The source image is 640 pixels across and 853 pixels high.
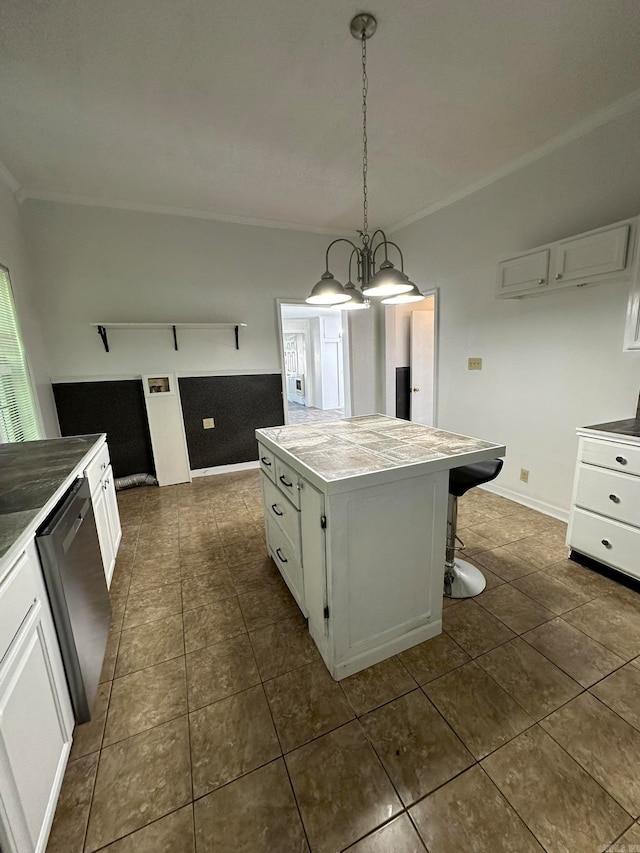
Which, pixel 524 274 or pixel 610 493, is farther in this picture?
pixel 524 274

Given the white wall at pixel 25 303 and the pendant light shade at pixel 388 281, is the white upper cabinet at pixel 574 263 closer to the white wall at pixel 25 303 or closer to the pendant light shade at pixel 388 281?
the pendant light shade at pixel 388 281

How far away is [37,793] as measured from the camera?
0.93 metres

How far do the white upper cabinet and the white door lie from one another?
199cm

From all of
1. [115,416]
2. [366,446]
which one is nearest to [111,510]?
[115,416]

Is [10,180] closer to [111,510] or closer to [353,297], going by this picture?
[111,510]

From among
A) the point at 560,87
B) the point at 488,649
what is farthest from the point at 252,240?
the point at 488,649

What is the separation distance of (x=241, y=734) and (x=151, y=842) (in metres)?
0.35

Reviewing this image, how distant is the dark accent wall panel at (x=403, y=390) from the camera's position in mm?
4949

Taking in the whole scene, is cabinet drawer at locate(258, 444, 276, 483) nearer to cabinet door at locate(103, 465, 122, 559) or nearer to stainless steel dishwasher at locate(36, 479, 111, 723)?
stainless steel dishwasher at locate(36, 479, 111, 723)

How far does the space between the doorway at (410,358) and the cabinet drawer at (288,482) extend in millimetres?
3316

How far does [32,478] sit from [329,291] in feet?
5.42

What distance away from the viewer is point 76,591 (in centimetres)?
130

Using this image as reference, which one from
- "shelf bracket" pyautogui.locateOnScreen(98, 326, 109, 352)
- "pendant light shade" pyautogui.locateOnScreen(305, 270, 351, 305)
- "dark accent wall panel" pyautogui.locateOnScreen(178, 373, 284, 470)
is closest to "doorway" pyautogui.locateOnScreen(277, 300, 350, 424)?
"dark accent wall panel" pyautogui.locateOnScreen(178, 373, 284, 470)

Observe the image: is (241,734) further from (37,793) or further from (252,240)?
(252,240)
